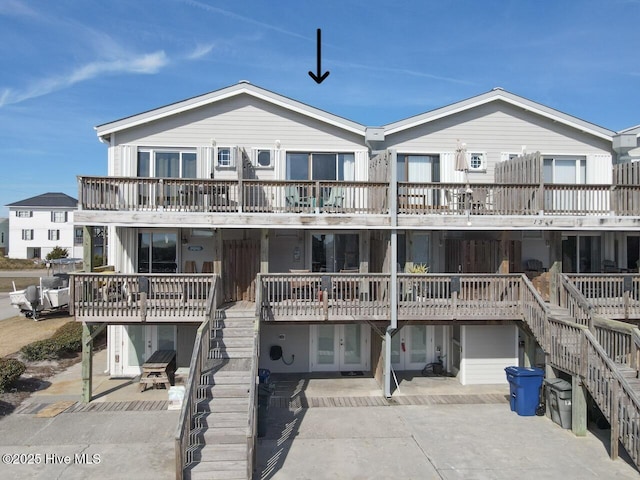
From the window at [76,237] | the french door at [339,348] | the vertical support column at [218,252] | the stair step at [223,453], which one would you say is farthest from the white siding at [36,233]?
the stair step at [223,453]

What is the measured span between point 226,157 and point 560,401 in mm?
11393

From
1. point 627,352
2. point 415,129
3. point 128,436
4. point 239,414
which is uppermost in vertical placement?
point 415,129

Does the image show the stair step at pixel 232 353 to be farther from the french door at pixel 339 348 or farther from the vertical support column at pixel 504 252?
the vertical support column at pixel 504 252

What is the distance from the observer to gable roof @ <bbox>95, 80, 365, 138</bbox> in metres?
14.7

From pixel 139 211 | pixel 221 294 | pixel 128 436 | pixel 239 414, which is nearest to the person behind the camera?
pixel 239 414

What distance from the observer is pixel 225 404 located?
32.9ft

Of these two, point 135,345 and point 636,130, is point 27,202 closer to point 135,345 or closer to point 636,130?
point 135,345

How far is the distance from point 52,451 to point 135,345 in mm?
5689

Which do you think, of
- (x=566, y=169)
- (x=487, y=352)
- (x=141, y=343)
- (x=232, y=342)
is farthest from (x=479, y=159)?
(x=141, y=343)

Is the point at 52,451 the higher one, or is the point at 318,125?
the point at 318,125

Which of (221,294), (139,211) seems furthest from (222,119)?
(221,294)

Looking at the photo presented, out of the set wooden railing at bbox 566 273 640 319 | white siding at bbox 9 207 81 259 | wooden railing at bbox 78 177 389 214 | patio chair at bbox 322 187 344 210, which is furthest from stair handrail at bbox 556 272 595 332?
white siding at bbox 9 207 81 259

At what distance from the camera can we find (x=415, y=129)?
1587 centimetres

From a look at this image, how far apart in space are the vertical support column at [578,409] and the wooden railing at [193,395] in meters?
8.23
